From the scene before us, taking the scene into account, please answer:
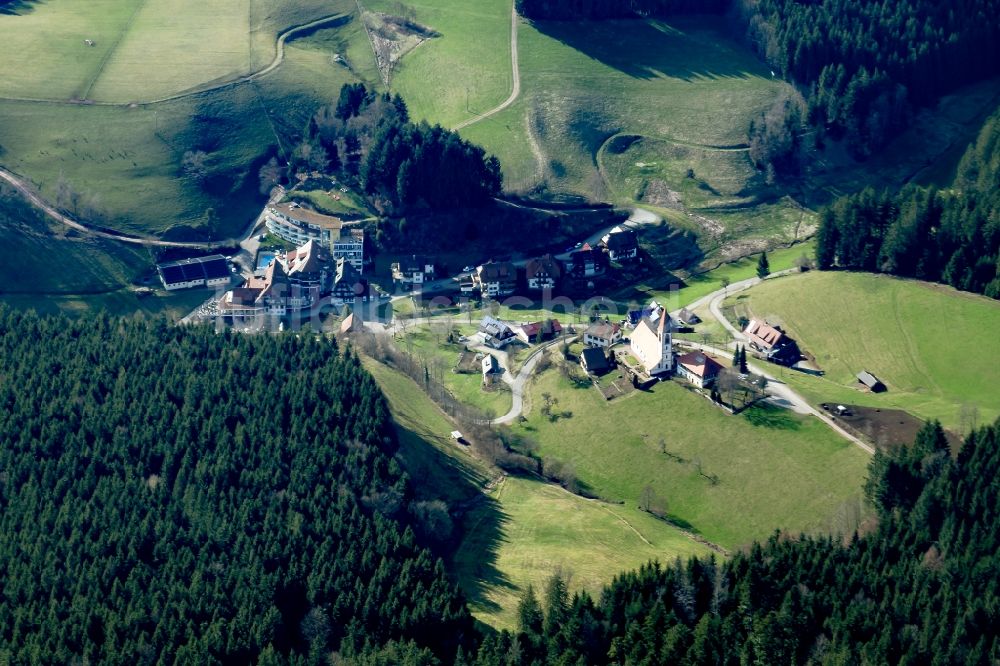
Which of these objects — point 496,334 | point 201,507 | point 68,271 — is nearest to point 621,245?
point 496,334

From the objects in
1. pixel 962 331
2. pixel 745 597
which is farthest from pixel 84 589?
pixel 962 331

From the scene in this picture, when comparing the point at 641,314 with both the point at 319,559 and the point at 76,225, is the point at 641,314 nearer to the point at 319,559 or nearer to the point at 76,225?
the point at 319,559

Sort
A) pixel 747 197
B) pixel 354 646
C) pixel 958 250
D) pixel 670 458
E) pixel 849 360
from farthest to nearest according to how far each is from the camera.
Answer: pixel 747 197 → pixel 958 250 → pixel 849 360 → pixel 670 458 → pixel 354 646

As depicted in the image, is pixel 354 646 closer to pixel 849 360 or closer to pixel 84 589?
pixel 84 589

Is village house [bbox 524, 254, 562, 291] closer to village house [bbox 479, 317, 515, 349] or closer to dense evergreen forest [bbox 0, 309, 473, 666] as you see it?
village house [bbox 479, 317, 515, 349]

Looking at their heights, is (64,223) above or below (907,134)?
below

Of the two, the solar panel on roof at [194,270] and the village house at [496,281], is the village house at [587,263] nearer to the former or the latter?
the village house at [496,281]

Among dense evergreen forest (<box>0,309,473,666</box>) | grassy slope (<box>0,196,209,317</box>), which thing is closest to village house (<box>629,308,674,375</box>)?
dense evergreen forest (<box>0,309,473,666</box>)
